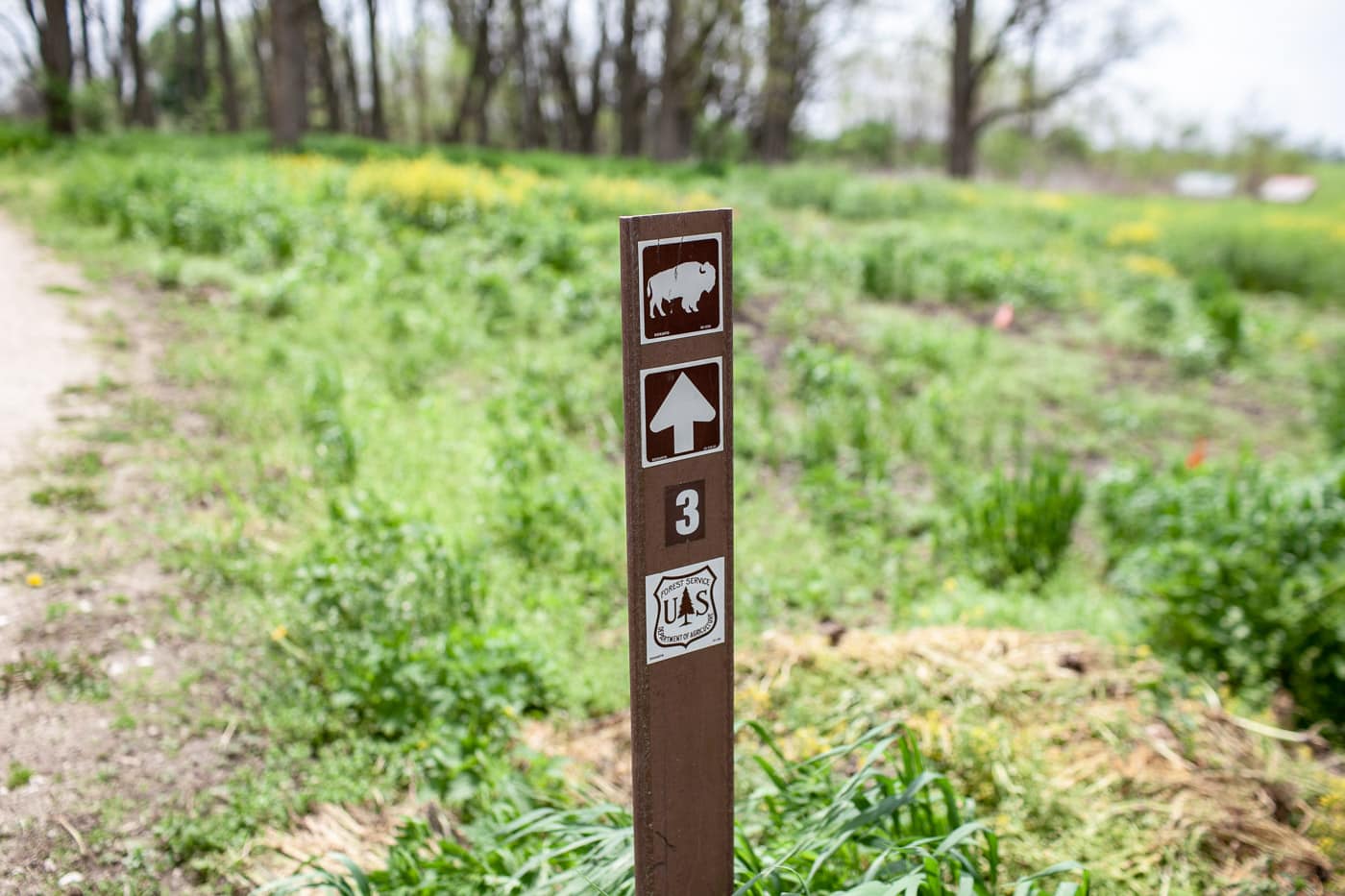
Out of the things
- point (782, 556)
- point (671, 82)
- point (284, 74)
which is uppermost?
point (671, 82)

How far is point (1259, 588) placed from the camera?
3744 mm

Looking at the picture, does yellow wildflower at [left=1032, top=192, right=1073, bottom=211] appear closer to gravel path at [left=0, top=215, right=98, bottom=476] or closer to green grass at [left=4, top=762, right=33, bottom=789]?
gravel path at [left=0, top=215, right=98, bottom=476]

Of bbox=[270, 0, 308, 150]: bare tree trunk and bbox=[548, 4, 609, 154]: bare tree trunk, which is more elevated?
bbox=[548, 4, 609, 154]: bare tree trunk

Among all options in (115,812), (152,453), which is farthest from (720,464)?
(152,453)

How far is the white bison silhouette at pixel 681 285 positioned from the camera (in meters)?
1.77

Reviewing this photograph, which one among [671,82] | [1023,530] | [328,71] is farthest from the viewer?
[328,71]

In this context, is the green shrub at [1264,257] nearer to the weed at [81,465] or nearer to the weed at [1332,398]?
the weed at [1332,398]

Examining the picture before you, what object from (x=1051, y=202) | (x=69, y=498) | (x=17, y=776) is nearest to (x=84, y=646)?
(x=17, y=776)

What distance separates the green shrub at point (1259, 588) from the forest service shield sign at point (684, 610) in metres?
2.61

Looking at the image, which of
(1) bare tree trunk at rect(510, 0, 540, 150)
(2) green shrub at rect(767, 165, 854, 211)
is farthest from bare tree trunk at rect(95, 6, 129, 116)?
(2) green shrub at rect(767, 165, 854, 211)

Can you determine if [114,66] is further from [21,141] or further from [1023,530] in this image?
[1023,530]

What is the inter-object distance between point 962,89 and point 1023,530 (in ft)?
86.7

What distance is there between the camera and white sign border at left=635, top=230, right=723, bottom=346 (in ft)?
5.70

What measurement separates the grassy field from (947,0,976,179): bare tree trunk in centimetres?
1976
